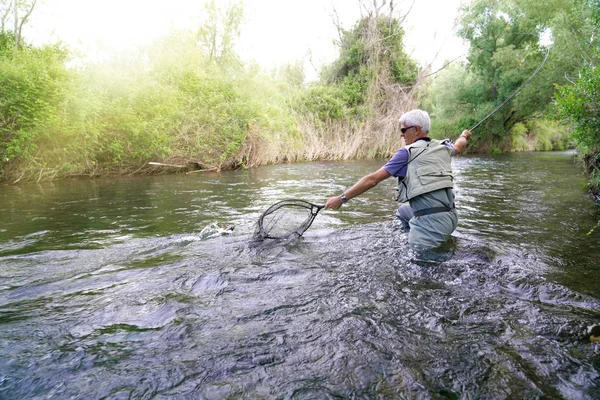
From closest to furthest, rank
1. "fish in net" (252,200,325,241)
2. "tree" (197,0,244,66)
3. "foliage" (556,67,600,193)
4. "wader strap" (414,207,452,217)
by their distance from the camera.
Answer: "wader strap" (414,207,452,217)
"fish in net" (252,200,325,241)
"foliage" (556,67,600,193)
"tree" (197,0,244,66)

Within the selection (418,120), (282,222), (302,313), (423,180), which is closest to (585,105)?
(418,120)

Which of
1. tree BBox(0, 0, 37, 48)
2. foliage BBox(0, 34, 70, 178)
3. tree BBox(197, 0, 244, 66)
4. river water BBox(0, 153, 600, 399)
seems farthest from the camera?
tree BBox(197, 0, 244, 66)

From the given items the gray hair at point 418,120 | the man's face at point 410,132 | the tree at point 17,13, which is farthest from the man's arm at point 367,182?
the tree at point 17,13

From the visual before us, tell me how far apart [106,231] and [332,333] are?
5.38 m

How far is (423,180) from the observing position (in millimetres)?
4770

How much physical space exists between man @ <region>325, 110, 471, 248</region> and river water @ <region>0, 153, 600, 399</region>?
12.2 inches

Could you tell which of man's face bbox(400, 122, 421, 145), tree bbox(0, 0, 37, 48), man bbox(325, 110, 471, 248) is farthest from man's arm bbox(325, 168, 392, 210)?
tree bbox(0, 0, 37, 48)

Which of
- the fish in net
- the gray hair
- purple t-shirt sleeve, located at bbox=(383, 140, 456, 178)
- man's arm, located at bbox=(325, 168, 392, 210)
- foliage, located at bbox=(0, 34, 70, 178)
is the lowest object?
the fish in net

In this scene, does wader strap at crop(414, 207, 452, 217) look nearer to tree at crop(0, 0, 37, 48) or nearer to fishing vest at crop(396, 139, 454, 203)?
fishing vest at crop(396, 139, 454, 203)

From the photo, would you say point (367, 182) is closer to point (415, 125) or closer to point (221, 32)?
point (415, 125)

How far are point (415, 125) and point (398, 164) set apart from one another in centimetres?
60

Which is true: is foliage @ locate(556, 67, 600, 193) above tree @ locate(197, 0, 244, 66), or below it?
below

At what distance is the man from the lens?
475 centimetres

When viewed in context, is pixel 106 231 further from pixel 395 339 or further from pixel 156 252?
pixel 395 339
